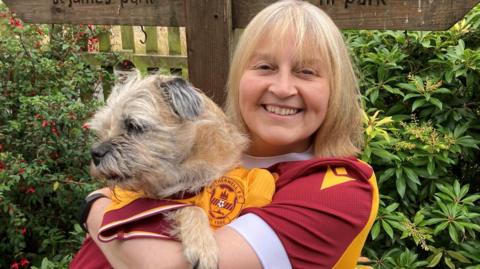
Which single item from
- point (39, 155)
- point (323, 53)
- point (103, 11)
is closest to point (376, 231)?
point (323, 53)

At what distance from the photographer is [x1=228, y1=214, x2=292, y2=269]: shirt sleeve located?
65.6 inches

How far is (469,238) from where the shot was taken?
3.03 m

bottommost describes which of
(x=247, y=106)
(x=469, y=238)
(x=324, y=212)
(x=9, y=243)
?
(x=9, y=243)

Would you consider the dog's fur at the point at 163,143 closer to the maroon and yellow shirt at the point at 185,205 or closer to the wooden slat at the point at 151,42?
the maroon and yellow shirt at the point at 185,205

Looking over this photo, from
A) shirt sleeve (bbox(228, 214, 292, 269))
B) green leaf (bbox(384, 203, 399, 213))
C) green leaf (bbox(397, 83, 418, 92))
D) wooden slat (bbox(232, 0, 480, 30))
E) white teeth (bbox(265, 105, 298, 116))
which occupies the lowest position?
green leaf (bbox(384, 203, 399, 213))

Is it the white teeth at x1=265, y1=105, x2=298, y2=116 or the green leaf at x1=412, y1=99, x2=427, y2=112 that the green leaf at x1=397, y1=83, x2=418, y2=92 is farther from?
the white teeth at x1=265, y1=105, x2=298, y2=116

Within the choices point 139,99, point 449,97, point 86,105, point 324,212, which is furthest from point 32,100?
point 449,97

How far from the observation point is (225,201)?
197 centimetres

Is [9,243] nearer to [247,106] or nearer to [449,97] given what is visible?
[247,106]

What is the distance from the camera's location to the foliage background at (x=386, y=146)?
295 centimetres

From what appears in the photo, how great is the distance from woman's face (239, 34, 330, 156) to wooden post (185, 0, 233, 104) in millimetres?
Answer: 550

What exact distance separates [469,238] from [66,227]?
3.02m

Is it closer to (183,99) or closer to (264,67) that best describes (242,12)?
(264,67)

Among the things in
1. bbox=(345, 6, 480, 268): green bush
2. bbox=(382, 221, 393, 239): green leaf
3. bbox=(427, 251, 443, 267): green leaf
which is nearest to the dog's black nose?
bbox=(345, 6, 480, 268): green bush
